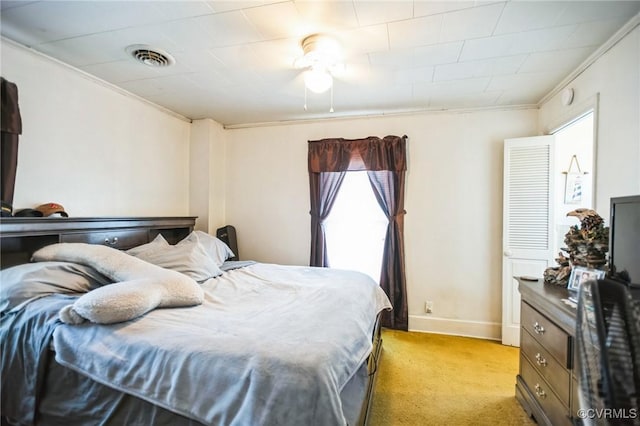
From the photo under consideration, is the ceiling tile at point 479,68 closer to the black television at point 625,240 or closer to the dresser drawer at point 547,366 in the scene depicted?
the black television at point 625,240

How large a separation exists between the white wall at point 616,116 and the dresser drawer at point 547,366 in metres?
1.03

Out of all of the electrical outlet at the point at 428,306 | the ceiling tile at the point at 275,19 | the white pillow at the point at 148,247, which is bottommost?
the electrical outlet at the point at 428,306

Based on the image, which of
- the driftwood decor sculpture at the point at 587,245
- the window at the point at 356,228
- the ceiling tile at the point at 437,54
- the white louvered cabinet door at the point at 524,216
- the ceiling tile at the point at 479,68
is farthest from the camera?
the window at the point at 356,228

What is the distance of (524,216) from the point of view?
288 cm

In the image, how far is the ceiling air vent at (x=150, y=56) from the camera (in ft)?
6.64

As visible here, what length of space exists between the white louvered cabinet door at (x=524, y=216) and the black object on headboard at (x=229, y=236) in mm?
3091

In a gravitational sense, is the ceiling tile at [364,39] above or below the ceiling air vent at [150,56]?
above

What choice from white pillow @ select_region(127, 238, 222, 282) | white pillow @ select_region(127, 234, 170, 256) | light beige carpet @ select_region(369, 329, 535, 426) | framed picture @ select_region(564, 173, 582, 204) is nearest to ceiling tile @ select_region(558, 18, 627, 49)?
framed picture @ select_region(564, 173, 582, 204)

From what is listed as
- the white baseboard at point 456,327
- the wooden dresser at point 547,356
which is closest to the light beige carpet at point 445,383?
the white baseboard at point 456,327

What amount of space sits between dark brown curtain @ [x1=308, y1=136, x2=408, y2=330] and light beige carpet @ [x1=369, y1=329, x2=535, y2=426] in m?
0.53

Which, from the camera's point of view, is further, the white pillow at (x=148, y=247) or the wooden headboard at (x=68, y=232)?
the white pillow at (x=148, y=247)

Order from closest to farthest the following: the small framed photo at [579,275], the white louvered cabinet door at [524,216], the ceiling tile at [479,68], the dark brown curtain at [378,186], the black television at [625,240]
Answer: the black television at [625,240] → the small framed photo at [579,275] → the ceiling tile at [479,68] → the white louvered cabinet door at [524,216] → the dark brown curtain at [378,186]

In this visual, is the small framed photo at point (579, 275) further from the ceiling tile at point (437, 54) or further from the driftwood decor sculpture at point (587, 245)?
the ceiling tile at point (437, 54)

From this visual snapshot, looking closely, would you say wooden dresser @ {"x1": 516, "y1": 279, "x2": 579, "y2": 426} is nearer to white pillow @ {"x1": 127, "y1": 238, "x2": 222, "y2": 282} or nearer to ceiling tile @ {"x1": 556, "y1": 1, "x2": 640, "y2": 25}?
ceiling tile @ {"x1": 556, "y1": 1, "x2": 640, "y2": 25}
